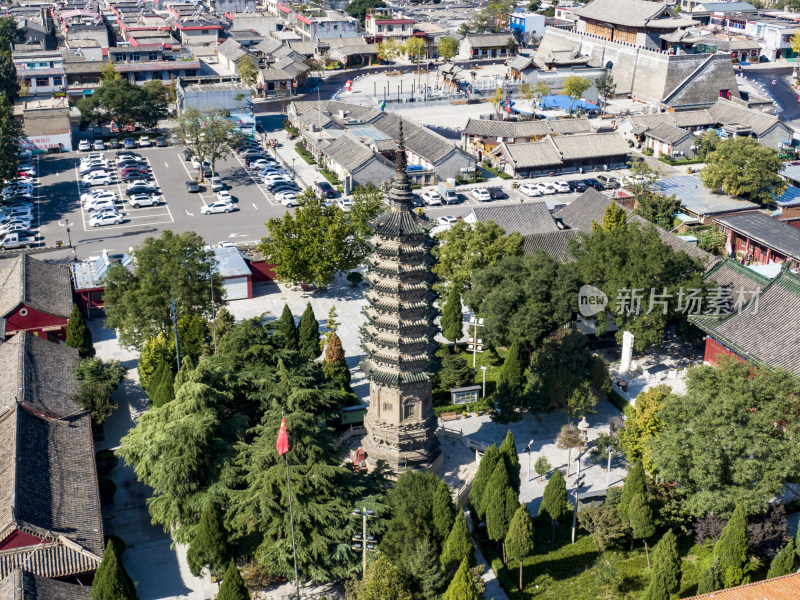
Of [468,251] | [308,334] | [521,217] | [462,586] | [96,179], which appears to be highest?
[468,251]

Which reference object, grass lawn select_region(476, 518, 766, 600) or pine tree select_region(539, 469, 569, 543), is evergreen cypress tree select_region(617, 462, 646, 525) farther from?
pine tree select_region(539, 469, 569, 543)

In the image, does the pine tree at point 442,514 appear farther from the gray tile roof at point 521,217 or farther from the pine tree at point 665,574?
the gray tile roof at point 521,217

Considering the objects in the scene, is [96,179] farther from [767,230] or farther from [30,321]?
[767,230]

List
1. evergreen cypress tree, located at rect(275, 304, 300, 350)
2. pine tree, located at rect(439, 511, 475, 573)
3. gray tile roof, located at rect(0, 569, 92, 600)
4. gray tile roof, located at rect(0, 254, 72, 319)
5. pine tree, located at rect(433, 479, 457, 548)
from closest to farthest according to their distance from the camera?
gray tile roof, located at rect(0, 569, 92, 600), pine tree, located at rect(439, 511, 475, 573), pine tree, located at rect(433, 479, 457, 548), evergreen cypress tree, located at rect(275, 304, 300, 350), gray tile roof, located at rect(0, 254, 72, 319)

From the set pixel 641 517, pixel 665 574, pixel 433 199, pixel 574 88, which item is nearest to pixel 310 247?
pixel 433 199

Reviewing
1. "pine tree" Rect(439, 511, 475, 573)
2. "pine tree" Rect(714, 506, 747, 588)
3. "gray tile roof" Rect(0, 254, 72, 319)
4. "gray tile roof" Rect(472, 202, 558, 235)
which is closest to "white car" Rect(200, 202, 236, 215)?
"gray tile roof" Rect(0, 254, 72, 319)

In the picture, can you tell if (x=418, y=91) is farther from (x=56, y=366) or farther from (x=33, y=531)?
(x=33, y=531)

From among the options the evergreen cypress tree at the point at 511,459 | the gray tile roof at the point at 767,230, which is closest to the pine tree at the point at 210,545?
the evergreen cypress tree at the point at 511,459
